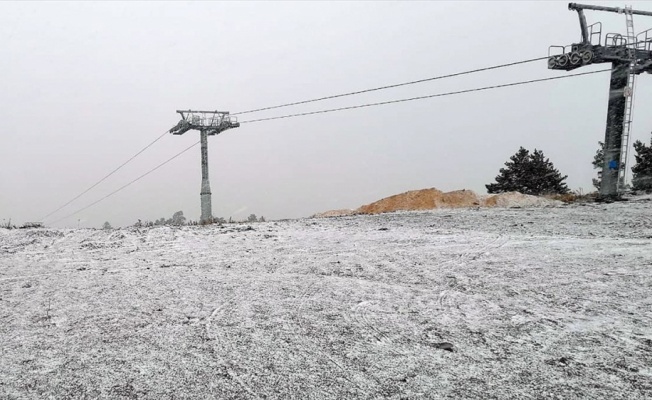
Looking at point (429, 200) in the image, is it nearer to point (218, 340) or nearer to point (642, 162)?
point (218, 340)

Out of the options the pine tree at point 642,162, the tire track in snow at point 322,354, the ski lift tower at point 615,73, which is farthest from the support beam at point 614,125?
the pine tree at point 642,162

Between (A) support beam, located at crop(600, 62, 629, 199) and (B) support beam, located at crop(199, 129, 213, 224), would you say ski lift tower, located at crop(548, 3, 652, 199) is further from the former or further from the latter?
(B) support beam, located at crop(199, 129, 213, 224)

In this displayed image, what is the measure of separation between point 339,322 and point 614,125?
18904mm

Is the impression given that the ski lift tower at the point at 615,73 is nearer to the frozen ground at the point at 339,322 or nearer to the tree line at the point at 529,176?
the frozen ground at the point at 339,322

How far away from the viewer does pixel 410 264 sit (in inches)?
220

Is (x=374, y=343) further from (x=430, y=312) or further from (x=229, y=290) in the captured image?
(x=229, y=290)

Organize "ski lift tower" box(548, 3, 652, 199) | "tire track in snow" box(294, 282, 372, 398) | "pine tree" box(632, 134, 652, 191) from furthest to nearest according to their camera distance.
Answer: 1. "pine tree" box(632, 134, 652, 191)
2. "ski lift tower" box(548, 3, 652, 199)
3. "tire track in snow" box(294, 282, 372, 398)

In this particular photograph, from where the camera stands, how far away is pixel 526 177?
43.4m

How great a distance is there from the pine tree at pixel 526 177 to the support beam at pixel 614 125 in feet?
86.5

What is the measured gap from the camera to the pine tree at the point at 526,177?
142 ft

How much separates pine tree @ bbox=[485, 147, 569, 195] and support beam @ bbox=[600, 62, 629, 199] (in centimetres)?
2636

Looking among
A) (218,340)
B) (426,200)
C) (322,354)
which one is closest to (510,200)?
(426,200)

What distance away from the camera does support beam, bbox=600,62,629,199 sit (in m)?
16.9

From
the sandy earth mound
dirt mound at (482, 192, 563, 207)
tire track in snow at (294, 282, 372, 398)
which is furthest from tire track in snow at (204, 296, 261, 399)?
dirt mound at (482, 192, 563, 207)
